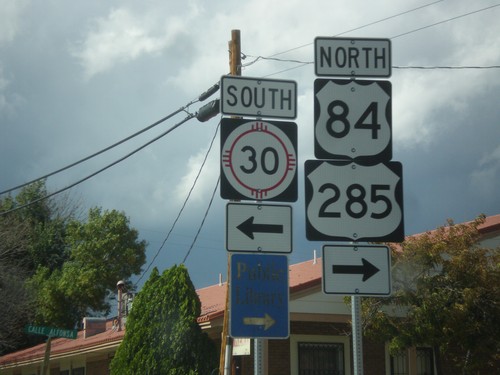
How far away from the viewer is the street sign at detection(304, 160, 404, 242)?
20.2 feet

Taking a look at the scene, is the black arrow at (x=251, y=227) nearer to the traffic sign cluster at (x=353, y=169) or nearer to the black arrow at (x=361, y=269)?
the traffic sign cluster at (x=353, y=169)

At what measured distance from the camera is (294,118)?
6.44 metres

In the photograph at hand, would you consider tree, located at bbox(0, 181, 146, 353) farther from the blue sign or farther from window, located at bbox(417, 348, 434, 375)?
the blue sign

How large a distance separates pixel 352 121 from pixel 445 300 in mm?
10725

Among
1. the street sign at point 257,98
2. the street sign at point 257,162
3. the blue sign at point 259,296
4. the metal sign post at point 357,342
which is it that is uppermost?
the street sign at point 257,98

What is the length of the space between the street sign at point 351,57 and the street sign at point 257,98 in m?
0.31

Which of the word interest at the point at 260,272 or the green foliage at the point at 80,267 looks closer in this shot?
the word interest at the point at 260,272

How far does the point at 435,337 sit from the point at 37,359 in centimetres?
1814

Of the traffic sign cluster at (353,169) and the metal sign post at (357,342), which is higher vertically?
the traffic sign cluster at (353,169)

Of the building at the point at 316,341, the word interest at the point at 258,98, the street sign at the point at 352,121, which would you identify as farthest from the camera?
the building at the point at 316,341

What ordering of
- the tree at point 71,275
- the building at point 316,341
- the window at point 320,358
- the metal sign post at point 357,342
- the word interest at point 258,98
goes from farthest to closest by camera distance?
1. the tree at point 71,275
2. the window at point 320,358
3. the building at point 316,341
4. the word interest at point 258,98
5. the metal sign post at point 357,342

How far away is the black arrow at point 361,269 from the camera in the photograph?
239 inches

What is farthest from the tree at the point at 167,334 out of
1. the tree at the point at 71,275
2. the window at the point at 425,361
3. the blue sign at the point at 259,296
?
the tree at the point at 71,275

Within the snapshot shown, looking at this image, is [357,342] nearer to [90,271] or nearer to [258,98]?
[258,98]
